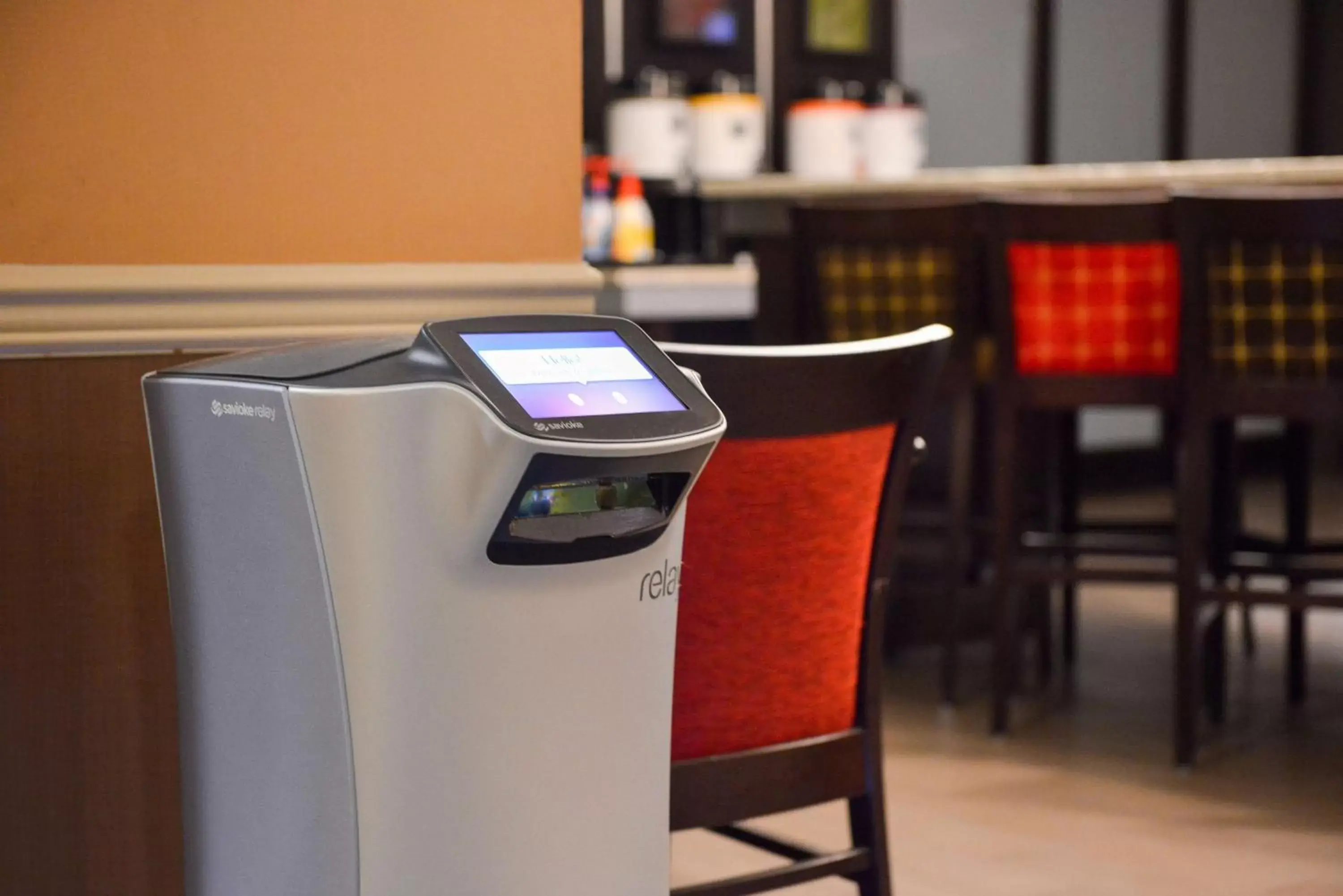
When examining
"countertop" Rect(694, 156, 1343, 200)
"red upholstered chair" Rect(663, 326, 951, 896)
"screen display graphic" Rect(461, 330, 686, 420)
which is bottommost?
"red upholstered chair" Rect(663, 326, 951, 896)

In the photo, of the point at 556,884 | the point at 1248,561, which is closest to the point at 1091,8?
the point at 1248,561

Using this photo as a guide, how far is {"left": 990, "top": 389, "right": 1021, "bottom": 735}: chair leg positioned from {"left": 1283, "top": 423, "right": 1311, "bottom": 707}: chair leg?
1.70 feet

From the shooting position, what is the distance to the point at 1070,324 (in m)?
3.01

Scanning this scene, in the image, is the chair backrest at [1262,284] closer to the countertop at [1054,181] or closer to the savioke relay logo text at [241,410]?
the countertop at [1054,181]

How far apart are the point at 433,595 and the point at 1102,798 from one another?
6.35 feet

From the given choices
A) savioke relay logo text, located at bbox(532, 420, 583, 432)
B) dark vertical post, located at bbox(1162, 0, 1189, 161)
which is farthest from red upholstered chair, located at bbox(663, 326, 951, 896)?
dark vertical post, located at bbox(1162, 0, 1189, 161)

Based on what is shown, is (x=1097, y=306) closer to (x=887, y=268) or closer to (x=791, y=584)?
(x=887, y=268)

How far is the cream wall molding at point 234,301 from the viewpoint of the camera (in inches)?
53.7

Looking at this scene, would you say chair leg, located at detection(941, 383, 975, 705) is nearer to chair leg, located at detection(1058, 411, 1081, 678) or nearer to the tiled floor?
the tiled floor

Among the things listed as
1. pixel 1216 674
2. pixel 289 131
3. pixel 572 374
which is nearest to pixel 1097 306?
pixel 1216 674

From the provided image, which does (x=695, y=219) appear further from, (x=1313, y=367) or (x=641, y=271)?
(x=1313, y=367)

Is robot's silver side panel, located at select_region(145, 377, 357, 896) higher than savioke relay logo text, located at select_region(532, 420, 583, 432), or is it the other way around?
savioke relay logo text, located at select_region(532, 420, 583, 432)

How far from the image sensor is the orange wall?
1.38 meters

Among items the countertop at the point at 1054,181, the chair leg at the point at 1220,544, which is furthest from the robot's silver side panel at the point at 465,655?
the countertop at the point at 1054,181
